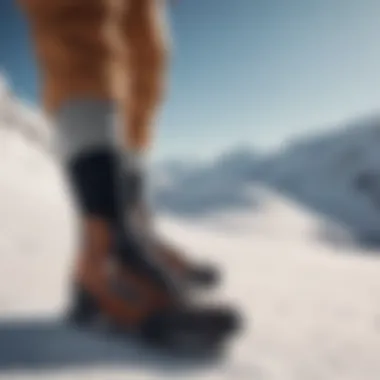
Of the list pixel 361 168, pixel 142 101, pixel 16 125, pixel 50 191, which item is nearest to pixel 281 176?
pixel 361 168

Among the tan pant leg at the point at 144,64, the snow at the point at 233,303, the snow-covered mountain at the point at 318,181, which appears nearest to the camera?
the snow at the point at 233,303

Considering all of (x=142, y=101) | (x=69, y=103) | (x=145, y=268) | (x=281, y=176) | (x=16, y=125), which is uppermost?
(x=281, y=176)

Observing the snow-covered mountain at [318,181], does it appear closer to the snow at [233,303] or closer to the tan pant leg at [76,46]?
the snow at [233,303]

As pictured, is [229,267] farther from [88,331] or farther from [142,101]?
[88,331]

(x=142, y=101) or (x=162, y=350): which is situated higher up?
(x=142, y=101)

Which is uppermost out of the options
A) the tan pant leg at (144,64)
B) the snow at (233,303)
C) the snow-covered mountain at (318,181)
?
the snow-covered mountain at (318,181)

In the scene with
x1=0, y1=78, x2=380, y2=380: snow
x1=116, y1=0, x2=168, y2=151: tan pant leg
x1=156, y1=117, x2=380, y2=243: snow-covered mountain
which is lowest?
x1=0, y1=78, x2=380, y2=380: snow

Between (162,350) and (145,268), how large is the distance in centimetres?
12

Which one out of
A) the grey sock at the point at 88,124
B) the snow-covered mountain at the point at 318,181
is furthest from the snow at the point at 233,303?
the snow-covered mountain at the point at 318,181

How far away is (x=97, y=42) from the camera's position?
89 centimetres

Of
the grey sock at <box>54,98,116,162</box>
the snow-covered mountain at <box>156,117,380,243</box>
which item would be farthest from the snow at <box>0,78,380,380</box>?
the snow-covered mountain at <box>156,117,380,243</box>

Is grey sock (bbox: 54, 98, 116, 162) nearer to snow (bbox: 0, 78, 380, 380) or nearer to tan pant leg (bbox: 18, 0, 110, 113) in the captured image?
tan pant leg (bbox: 18, 0, 110, 113)

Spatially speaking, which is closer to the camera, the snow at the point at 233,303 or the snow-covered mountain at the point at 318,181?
the snow at the point at 233,303

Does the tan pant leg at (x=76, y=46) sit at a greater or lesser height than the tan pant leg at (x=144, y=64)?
lesser
